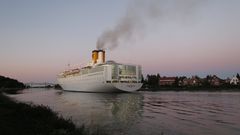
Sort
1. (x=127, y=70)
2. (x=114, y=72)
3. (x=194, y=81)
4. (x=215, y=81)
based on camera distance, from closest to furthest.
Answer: (x=114, y=72), (x=127, y=70), (x=215, y=81), (x=194, y=81)

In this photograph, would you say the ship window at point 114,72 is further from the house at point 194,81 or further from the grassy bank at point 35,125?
the house at point 194,81

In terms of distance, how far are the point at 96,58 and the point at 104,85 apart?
20492mm

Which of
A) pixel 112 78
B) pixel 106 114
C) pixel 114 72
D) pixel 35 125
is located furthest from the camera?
pixel 114 72

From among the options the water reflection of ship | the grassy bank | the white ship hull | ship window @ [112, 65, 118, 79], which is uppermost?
ship window @ [112, 65, 118, 79]

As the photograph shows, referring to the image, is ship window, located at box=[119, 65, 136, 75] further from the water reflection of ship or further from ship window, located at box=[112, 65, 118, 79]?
the water reflection of ship

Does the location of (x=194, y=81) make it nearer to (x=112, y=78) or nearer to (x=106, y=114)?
(x=112, y=78)

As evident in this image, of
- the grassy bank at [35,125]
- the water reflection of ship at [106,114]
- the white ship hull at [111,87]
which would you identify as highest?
the white ship hull at [111,87]

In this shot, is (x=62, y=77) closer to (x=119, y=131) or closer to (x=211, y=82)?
(x=211, y=82)

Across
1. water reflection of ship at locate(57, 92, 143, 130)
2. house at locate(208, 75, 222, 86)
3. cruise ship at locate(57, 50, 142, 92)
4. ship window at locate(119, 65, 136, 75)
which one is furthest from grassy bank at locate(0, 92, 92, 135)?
house at locate(208, 75, 222, 86)

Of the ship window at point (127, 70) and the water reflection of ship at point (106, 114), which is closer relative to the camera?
the water reflection of ship at point (106, 114)

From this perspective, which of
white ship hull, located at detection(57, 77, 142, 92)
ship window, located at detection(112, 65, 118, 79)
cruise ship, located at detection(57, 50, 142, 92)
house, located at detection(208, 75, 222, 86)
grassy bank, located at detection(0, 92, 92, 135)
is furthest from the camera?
house, located at detection(208, 75, 222, 86)

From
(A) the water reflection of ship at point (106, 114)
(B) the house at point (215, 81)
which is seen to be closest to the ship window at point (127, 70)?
(A) the water reflection of ship at point (106, 114)

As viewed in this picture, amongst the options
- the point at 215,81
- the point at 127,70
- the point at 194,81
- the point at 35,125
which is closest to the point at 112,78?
the point at 127,70

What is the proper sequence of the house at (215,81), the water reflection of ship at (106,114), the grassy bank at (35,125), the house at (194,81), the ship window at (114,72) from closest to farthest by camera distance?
the grassy bank at (35,125) < the water reflection of ship at (106,114) < the ship window at (114,72) < the house at (215,81) < the house at (194,81)
